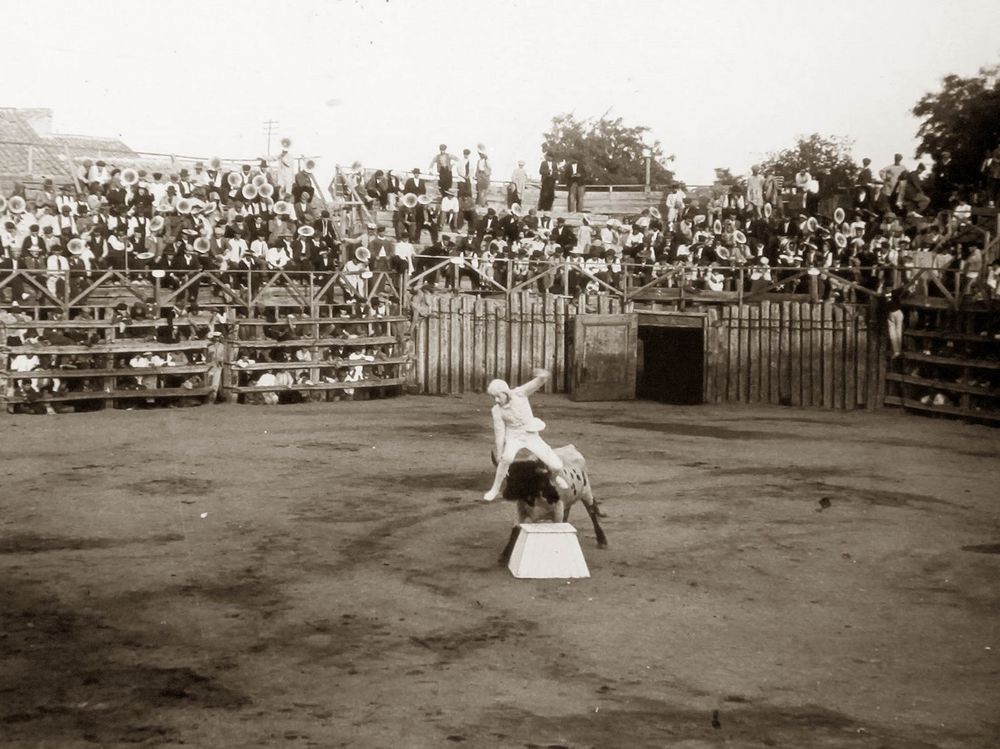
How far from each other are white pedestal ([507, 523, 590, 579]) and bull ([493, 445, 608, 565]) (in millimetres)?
324

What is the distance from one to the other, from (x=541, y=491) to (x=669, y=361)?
2103cm

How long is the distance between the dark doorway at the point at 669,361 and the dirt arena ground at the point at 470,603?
11.3 m

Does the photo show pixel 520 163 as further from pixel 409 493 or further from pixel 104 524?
pixel 104 524

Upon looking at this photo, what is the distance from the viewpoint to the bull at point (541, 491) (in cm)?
1302

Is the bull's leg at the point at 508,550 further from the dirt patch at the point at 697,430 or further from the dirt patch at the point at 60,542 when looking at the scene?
the dirt patch at the point at 697,430

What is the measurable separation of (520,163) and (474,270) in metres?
7.63

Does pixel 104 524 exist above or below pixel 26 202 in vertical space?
below

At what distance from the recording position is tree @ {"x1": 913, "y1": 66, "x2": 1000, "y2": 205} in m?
30.2

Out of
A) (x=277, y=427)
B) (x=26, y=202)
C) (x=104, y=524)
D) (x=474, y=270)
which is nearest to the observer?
(x=104, y=524)

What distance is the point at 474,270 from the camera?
3153cm

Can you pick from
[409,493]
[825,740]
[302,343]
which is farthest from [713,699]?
[302,343]

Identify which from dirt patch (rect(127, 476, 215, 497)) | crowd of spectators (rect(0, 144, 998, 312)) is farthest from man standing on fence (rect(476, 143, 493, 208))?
dirt patch (rect(127, 476, 215, 497))

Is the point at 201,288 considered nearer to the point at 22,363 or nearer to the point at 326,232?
the point at 326,232

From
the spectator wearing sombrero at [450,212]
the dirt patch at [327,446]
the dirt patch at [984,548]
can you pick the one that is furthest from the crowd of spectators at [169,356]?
the dirt patch at [984,548]
